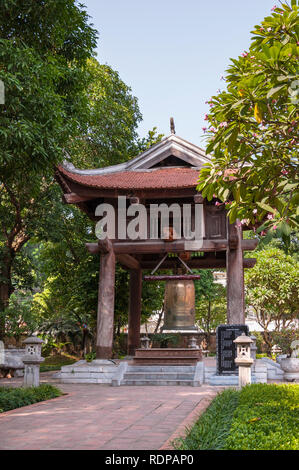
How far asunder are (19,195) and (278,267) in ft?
47.0

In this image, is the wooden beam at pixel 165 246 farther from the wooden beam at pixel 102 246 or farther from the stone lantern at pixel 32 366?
the stone lantern at pixel 32 366

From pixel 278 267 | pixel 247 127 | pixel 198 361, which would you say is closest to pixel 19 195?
pixel 198 361

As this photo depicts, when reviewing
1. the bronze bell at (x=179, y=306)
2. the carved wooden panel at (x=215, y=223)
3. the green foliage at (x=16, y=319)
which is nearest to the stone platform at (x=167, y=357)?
the bronze bell at (x=179, y=306)

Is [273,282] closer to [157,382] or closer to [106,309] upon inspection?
[106,309]

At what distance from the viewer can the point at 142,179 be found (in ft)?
51.1

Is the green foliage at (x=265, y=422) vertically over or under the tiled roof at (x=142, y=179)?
under

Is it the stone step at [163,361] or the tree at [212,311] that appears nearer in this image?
the stone step at [163,361]

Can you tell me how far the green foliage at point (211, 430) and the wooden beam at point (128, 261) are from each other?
27.4 ft

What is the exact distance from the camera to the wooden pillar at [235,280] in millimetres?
14016

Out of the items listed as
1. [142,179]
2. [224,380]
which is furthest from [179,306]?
[142,179]

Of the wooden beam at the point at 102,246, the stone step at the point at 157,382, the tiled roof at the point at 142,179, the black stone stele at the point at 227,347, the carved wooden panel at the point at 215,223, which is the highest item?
the tiled roof at the point at 142,179

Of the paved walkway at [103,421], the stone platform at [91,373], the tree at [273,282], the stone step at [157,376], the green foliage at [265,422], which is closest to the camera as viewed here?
the green foliage at [265,422]

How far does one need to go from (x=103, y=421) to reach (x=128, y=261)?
32.5 ft

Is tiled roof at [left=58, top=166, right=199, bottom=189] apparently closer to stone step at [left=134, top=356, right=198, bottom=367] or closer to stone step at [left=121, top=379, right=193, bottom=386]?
stone step at [left=134, top=356, right=198, bottom=367]
